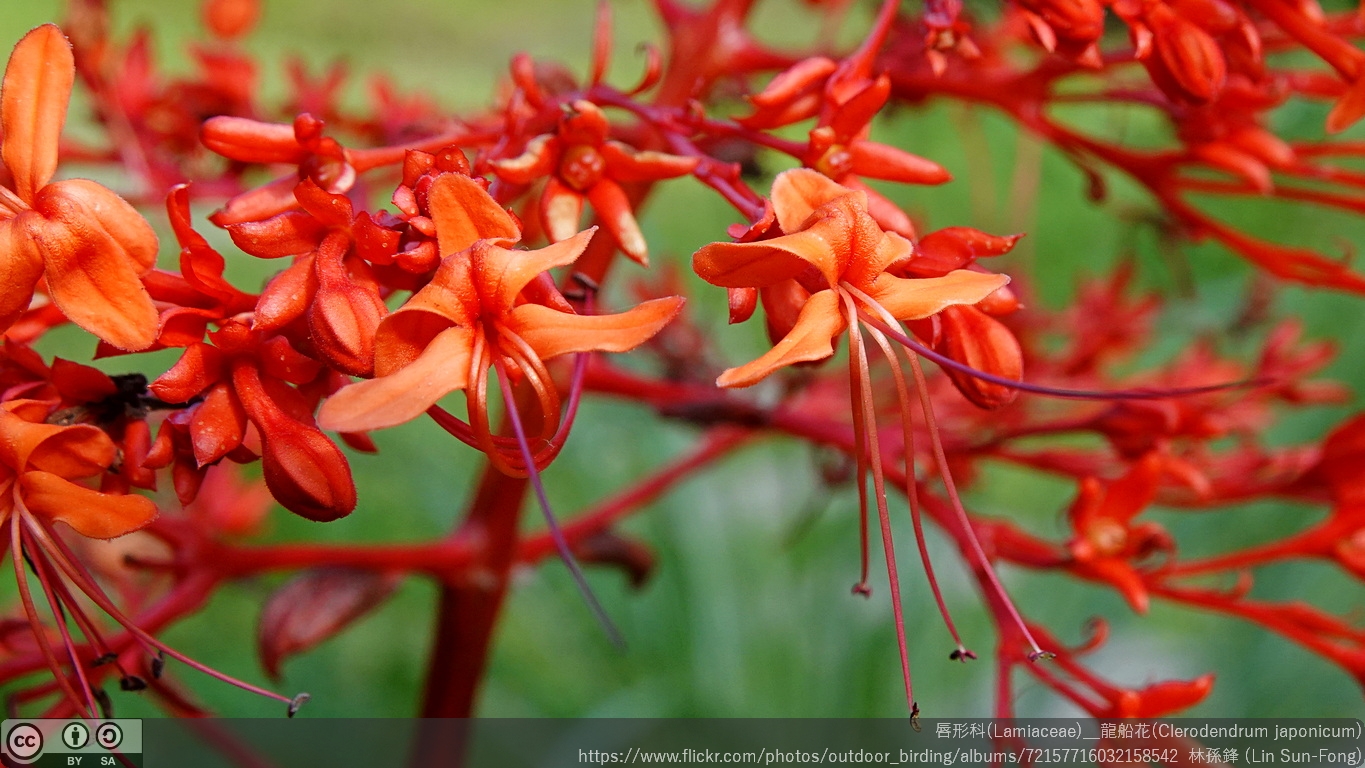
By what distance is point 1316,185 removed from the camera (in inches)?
51.2

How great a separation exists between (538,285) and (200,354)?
11 cm

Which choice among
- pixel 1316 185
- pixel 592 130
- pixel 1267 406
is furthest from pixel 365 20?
pixel 592 130

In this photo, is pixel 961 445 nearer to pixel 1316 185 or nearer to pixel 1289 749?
pixel 1289 749

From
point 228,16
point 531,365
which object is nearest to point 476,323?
point 531,365

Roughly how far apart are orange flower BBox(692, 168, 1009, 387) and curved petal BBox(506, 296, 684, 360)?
19 mm

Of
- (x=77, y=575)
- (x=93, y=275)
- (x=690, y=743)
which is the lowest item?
(x=690, y=743)

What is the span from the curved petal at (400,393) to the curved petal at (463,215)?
0.03 meters

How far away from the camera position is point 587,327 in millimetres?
300

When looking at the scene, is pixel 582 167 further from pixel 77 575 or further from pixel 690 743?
pixel 690 743

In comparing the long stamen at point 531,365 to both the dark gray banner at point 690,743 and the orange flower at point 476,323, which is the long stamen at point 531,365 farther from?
the dark gray banner at point 690,743

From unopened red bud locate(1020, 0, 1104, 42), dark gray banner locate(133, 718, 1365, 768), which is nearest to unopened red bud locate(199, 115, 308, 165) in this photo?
unopened red bud locate(1020, 0, 1104, 42)

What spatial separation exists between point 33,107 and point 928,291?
0.26 metres

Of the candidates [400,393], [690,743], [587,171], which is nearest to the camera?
[400,393]

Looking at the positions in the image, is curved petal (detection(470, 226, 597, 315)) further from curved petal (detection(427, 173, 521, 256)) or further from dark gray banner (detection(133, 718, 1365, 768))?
dark gray banner (detection(133, 718, 1365, 768))
